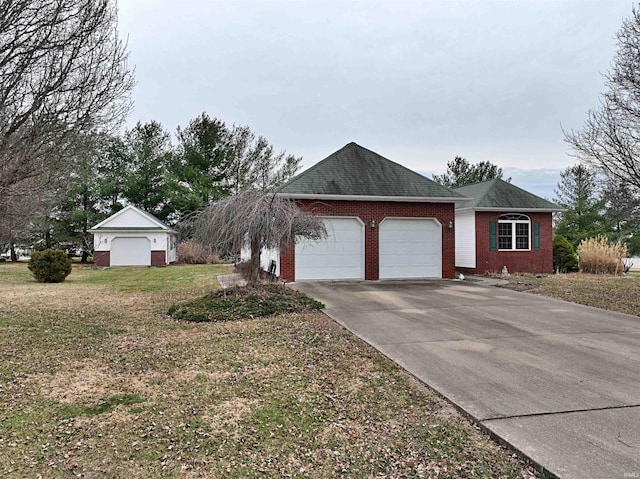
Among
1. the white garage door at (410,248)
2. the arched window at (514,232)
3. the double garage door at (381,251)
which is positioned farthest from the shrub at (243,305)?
the arched window at (514,232)

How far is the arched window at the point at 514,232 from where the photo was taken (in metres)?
17.4

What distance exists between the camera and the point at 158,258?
90.4 feet

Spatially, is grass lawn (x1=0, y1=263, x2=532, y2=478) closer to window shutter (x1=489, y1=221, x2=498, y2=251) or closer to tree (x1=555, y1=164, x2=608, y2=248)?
window shutter (x1=489, y1=221, x2=498, y2=251)

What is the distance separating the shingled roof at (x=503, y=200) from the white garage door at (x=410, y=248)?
120 inches

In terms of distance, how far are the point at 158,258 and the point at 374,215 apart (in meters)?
17.8

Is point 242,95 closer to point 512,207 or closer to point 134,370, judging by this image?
point 512,207

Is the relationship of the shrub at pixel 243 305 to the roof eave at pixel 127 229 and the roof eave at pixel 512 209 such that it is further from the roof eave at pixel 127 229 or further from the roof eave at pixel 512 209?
the roof eave at pixel 127 229

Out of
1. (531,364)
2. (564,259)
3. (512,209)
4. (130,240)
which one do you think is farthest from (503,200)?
(130,240)

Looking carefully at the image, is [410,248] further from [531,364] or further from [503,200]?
[531,364]

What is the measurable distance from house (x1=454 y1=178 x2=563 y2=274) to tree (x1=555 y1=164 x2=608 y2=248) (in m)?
14.8

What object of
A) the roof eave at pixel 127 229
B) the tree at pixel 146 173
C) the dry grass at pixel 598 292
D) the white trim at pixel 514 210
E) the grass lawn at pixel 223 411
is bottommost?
the grass lawn at pixel 223 411

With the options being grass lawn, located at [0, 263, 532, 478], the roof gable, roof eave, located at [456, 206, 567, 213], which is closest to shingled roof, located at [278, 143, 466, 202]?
roof eave, located at [456, 206, 567, 213]

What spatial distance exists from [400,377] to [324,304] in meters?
4.77

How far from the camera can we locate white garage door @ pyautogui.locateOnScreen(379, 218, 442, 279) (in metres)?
14.7
